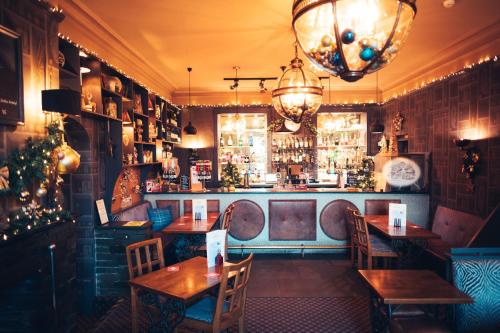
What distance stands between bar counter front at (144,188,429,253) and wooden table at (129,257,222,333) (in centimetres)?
289

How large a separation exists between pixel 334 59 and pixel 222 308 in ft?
6.77

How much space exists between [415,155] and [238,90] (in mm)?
4773

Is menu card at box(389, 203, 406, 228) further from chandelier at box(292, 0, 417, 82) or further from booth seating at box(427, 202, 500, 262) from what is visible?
chandelier at box(292, 0, 417, 82)

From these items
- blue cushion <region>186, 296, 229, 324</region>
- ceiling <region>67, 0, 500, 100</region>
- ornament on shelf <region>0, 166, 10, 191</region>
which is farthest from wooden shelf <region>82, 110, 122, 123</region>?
blue cushion <region>186, 296, 229, 324</region>

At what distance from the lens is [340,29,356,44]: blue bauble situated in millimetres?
1469

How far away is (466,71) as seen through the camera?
5199mm

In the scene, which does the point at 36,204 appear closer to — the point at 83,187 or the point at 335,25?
the point at 83,187

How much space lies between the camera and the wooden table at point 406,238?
13.6 ft

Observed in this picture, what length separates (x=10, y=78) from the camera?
8.64ft

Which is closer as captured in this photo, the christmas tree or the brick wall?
the brick wall

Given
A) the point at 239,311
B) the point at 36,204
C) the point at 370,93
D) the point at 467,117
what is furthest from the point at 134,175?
the point at 370,93

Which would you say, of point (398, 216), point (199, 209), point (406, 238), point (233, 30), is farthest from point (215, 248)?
point (233, 30)

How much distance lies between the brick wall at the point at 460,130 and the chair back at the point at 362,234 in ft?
5.68

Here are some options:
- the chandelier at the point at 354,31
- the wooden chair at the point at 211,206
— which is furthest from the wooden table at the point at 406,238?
the chandelier at the point at 354,31
